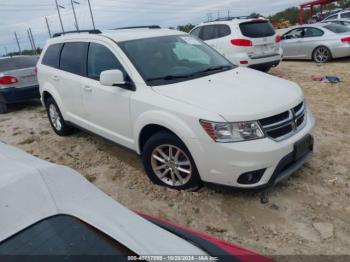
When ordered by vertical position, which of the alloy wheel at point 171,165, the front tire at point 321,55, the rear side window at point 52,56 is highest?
the rear side window at point 52,56

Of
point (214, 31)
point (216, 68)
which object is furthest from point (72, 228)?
point (214, 31)

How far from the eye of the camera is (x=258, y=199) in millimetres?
3617

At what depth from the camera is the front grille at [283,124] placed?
3.33 meters

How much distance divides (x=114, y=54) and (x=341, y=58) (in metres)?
10.6

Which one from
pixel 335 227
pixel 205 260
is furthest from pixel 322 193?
pixel 205 260

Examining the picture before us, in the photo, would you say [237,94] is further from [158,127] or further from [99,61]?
[99,61]

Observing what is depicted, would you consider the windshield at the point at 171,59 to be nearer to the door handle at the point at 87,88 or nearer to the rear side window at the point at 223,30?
the door handle at the point at 87,88

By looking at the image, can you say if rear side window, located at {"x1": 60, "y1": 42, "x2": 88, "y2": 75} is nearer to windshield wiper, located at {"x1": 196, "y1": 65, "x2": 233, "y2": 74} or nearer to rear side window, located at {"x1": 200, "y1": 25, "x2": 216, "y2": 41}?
windshield wiper, located at {"x1": 196, "y1": 65, "x2": 233, "y2": 74}

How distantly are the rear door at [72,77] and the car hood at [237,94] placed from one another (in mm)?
1632

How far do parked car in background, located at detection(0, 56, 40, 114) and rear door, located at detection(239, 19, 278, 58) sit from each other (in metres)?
5.60

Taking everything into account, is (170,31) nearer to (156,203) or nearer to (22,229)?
(156,203)

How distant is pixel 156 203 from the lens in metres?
3.70

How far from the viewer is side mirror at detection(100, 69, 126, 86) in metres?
3.86

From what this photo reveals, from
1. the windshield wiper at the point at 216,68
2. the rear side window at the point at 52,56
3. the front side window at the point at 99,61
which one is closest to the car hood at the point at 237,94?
the windshield wiper at the point at 216,68
